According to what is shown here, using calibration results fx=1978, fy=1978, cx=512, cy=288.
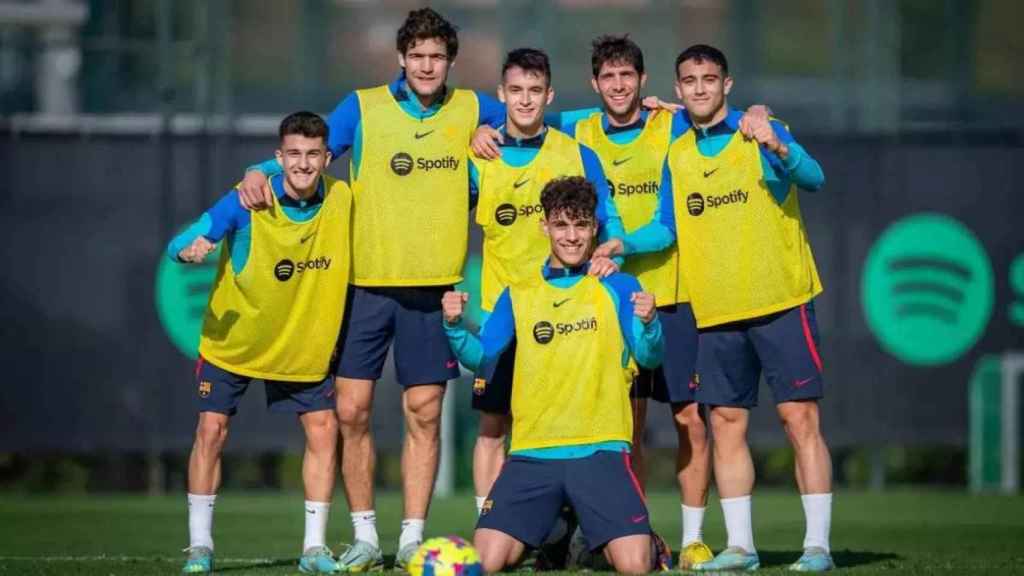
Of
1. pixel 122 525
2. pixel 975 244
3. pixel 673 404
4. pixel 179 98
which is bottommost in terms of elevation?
pixel 122 525

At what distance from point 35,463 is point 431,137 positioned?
7342mm

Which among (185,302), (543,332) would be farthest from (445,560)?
(185,302)

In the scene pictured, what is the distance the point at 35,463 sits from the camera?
50.6 feet

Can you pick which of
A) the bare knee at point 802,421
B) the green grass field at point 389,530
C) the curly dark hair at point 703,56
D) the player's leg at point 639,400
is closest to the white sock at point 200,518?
the green grass field at point 389,530

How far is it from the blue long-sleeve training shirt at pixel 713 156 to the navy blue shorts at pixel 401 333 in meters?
1.00

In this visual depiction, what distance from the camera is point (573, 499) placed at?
8.45 metres

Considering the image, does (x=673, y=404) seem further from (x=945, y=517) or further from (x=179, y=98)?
(x=179, y=98)

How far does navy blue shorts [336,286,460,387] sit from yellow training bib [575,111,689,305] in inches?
36.0

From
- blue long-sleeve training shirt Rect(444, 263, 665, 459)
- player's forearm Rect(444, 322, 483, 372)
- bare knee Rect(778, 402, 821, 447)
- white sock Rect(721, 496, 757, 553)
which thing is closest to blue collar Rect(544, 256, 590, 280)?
blue long-sleeve training shirt Rect(444, 263, 665, 459)

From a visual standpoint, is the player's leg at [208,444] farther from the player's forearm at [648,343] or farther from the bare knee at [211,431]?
the player's forearm at [648,343]

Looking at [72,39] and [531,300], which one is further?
[72,39]

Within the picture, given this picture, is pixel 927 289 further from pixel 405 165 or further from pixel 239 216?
pixel 239 216

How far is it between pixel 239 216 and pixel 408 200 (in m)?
0.78

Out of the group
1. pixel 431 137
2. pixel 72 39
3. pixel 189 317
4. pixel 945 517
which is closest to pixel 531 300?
pixel 431 137
